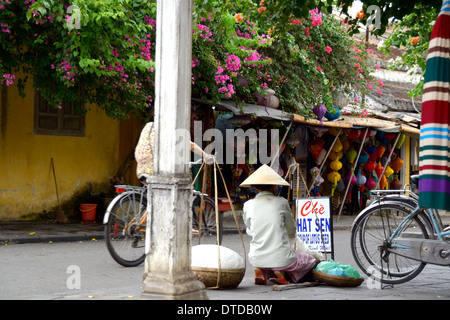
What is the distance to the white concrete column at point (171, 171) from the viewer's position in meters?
5.08

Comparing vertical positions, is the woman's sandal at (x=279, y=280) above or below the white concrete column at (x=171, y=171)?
below

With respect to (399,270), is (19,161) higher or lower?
higher

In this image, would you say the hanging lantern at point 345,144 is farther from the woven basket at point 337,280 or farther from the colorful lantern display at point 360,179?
the woven basket at point 337,280

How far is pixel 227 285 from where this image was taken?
21.3 feet

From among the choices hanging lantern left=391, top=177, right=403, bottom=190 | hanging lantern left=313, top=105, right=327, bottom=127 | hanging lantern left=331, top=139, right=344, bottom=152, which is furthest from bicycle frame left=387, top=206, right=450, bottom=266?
hanging lantern left=391, top=177, right=403, bottom=190

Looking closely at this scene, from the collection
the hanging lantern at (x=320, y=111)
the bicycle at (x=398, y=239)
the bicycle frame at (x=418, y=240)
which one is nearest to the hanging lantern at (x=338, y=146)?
the hanging lantern at (x=320, y=111)

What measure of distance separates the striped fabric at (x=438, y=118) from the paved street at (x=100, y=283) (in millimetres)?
1409

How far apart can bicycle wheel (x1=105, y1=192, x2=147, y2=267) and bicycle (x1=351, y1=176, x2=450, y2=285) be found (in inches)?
105

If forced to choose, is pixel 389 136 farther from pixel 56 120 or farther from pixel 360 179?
pixel 56 120

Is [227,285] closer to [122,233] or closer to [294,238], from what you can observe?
[294,238]

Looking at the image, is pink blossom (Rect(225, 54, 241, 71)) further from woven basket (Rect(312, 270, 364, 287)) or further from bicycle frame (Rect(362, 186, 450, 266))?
woven basket (Rect(312, 270, 364, 287))
